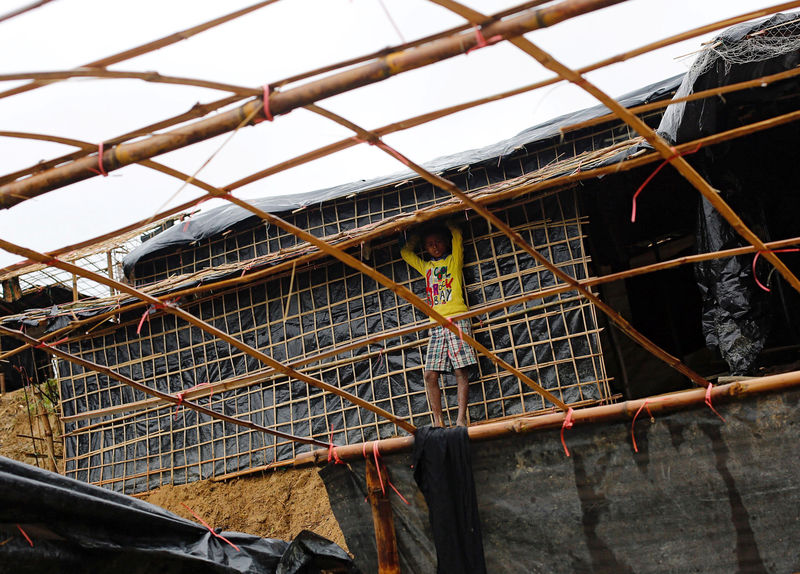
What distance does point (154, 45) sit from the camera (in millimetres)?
2291

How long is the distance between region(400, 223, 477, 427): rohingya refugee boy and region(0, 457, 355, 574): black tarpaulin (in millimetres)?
2279

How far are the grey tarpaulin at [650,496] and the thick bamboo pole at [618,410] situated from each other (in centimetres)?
5

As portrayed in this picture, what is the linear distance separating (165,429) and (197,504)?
988 mm

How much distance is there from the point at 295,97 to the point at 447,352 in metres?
4.06

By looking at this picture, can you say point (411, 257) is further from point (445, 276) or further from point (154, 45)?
point (154, 45)

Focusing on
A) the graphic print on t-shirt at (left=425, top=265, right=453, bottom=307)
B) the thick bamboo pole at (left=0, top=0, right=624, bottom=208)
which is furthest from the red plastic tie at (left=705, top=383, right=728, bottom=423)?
the graphic print on t-shirt at (left=425, top=265, right=453, bottom=307)

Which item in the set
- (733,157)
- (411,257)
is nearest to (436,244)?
(411,257)

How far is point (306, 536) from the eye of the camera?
380 cm

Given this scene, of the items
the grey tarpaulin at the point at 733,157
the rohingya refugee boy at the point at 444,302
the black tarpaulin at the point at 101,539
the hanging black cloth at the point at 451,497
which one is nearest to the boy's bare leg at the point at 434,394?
the rohingya refugee boy at the point at 444,302

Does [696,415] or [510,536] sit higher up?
[696,415]

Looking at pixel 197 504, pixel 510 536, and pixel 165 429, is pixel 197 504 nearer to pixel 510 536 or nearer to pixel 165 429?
pixel 165 429

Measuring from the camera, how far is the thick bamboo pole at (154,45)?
2.21m

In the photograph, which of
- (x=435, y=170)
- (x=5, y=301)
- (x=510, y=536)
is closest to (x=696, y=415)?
(x=510, y=536)

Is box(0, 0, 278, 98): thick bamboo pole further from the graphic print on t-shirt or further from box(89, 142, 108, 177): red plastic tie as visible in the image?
the graphic print on t-shirt
